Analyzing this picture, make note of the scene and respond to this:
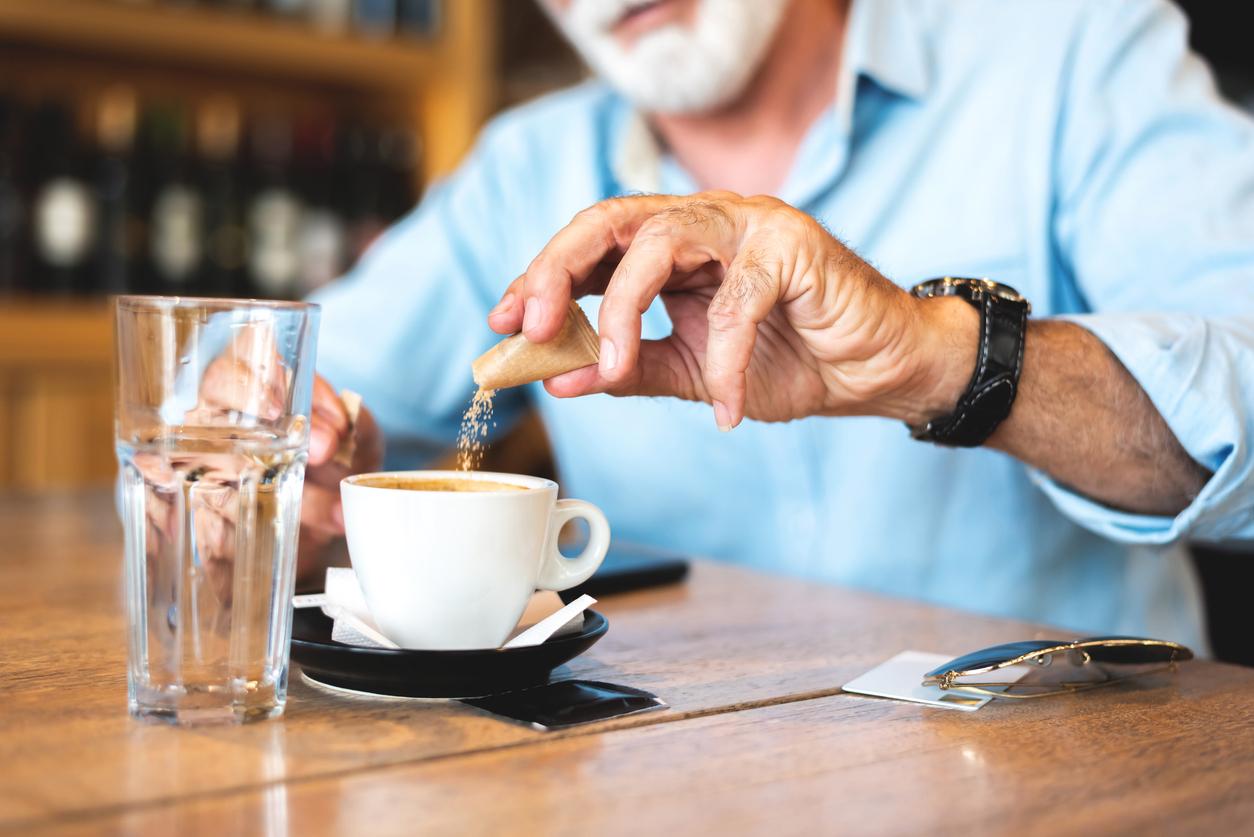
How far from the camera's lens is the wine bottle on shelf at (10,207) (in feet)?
6.95

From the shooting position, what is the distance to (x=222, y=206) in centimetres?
230

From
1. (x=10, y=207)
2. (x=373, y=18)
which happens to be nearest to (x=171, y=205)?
(x=10, y=207)

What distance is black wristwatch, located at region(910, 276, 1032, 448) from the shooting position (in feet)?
2.70

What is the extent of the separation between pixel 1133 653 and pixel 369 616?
0.41 metres

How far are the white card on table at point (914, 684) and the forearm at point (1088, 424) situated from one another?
237 mm

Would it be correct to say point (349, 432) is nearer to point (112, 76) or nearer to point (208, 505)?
point (208, 505)

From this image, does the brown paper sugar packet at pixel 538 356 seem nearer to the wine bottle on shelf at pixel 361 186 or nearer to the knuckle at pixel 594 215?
the knuckle at pixel 594 215

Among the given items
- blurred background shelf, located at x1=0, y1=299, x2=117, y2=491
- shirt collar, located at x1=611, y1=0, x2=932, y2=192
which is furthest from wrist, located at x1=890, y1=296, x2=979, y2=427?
blurred background shelf, located at x1=0, y1=299, x2=117, y2=491

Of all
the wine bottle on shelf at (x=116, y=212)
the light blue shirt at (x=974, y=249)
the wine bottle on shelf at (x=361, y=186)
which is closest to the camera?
the light blue shirt at (x=974, y=249)

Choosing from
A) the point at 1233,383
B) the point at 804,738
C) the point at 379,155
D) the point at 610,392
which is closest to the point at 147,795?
the point at 804,738

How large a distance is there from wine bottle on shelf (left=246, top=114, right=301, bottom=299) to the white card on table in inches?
72.7

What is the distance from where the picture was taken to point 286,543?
23.8 inches

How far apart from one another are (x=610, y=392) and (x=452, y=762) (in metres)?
0.33

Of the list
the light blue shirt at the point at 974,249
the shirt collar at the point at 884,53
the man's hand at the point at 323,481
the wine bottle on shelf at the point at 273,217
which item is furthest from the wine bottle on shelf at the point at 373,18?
the man's hand at the point at 323,481
